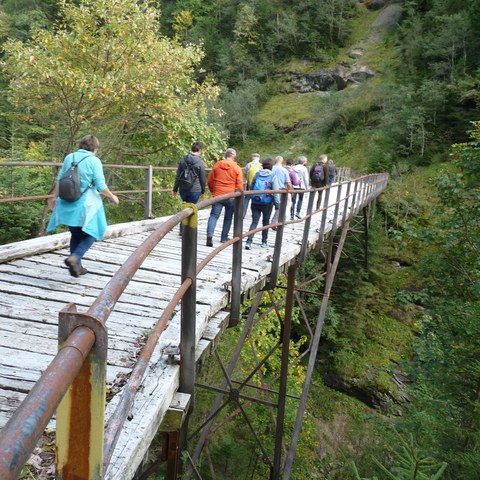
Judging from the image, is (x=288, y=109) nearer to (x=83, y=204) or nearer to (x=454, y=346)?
(x=454, y=346)

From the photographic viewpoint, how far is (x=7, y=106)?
62.8ft

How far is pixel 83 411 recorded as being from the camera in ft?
2.67

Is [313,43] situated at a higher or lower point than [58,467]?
higher

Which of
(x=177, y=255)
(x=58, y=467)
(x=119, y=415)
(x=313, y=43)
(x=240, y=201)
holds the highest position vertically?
(x=313, y=43)

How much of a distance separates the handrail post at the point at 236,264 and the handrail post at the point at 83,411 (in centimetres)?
258

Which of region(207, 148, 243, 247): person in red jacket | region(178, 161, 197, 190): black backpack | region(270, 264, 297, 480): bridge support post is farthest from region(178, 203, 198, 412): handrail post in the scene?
region(178, 161, 197, 190): black backpack

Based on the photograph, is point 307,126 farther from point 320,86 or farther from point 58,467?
point 58,467

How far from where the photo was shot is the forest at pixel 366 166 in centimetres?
664

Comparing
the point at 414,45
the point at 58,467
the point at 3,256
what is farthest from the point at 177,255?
the point at 414,45

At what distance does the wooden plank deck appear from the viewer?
1.97 metres

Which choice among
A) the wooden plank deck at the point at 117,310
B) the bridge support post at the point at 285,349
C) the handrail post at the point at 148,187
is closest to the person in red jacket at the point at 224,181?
the wooden plank deck at the point at 117,310

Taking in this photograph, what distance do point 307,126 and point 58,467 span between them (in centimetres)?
3705

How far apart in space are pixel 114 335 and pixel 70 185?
1.52m

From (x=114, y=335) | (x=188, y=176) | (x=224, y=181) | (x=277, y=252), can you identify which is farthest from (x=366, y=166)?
(x=114, y=335)
